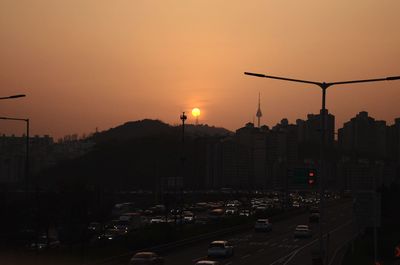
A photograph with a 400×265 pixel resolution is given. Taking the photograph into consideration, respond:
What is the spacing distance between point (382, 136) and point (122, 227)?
136m

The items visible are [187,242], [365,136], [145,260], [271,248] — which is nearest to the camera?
[145,260]

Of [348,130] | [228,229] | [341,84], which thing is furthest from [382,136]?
[341,84]

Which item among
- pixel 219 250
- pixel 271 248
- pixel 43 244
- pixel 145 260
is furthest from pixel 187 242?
pixel 145 260

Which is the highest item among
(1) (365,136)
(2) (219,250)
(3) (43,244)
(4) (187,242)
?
(1) (365,136)

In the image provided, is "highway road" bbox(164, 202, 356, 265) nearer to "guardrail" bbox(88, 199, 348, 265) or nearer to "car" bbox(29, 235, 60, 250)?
"guardrail" bbox(88, 199, 348, 265)

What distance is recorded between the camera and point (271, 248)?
4997 centimetres

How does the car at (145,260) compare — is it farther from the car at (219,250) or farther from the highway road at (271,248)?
the car at (219,250)

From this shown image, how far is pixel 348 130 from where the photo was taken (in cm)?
19975

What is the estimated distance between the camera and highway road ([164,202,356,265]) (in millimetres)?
41219

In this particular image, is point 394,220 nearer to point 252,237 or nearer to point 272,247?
point 252,237

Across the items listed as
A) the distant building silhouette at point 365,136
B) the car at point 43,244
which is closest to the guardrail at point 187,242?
the car at point 43,244

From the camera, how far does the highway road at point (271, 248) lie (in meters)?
41.2

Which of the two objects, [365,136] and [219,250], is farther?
[365,136]

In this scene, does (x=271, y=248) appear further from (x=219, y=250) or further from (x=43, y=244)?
(x=43, y=244)
